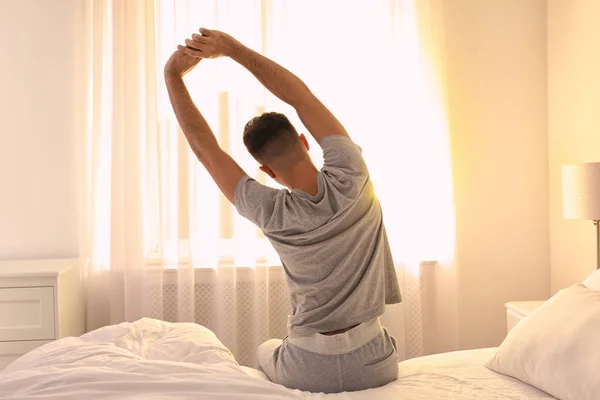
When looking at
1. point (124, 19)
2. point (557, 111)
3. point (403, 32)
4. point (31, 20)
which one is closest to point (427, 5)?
point (403, 32)

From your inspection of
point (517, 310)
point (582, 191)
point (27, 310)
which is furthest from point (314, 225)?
point (27, 310)

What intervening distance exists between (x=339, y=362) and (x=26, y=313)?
5.92 feet

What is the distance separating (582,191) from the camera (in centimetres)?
309

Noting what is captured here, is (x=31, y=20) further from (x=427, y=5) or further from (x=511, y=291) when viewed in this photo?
(x=511, y=291)

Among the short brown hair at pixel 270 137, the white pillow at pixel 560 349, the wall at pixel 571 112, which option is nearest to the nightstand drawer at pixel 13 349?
the short brown hair at pixel 270 137

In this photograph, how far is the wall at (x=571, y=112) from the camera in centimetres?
356

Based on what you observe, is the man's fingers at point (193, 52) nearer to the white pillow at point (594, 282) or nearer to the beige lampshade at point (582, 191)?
the white pillow at point (594, 282)

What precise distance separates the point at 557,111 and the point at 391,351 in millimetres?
2360

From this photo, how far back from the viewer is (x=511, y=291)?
4.16 meters

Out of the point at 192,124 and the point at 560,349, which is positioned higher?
the point at 192,124

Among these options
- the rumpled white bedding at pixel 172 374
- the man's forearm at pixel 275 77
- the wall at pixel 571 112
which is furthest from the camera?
the wall at pixel 571 112

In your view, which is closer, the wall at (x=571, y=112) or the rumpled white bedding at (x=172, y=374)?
the rumpled white bedding at (x=172, y=374)

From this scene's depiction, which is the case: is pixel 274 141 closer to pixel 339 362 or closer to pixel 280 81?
pixel 280 81

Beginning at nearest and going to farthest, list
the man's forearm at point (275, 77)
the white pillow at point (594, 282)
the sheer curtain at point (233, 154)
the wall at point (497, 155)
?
the man's forearm at point (275, 77) → the white pillow at point (594, 282) → the sheer curtain at point (233, 154) → the wall at point (497, 155)
